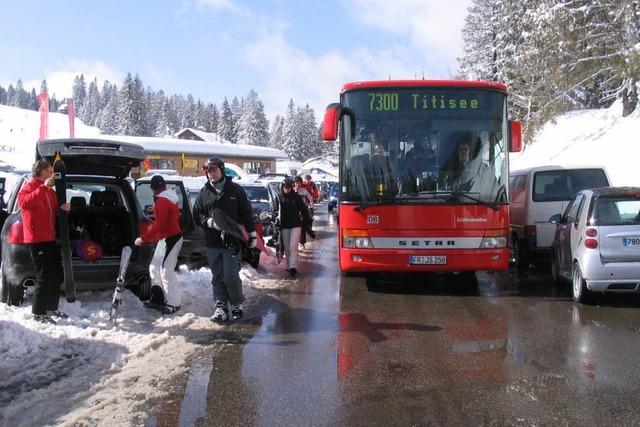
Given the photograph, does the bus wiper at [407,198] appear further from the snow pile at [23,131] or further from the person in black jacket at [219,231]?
the snow pile at [23,131]

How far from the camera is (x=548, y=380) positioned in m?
5.35

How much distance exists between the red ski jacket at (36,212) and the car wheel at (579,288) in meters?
7.18

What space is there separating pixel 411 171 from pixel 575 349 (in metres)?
3.81

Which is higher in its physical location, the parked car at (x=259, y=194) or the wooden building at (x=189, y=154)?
the wooden building at (x=189, y=154)

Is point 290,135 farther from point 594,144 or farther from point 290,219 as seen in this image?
point 290,219

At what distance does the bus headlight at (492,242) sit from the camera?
362 inches

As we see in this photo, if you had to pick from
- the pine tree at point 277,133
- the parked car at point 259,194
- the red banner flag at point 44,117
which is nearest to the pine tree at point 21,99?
the pine tree at point 277,133

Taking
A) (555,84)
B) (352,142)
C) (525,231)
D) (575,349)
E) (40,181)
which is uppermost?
(555,84)

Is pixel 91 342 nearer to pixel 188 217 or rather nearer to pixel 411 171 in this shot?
pixel 188 217

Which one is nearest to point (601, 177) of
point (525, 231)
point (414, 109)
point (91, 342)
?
point (525, 231)

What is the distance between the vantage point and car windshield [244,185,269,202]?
69.8 ft

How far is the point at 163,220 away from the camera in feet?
25.3

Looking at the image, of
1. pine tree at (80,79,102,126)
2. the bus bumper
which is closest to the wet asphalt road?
the bus bumper

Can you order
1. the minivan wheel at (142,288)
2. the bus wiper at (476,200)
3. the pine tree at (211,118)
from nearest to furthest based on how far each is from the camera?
1. the minivan wheel at (142,288)
2. the bus wiper at (476,200)
3. the pine tree at (211,118)
